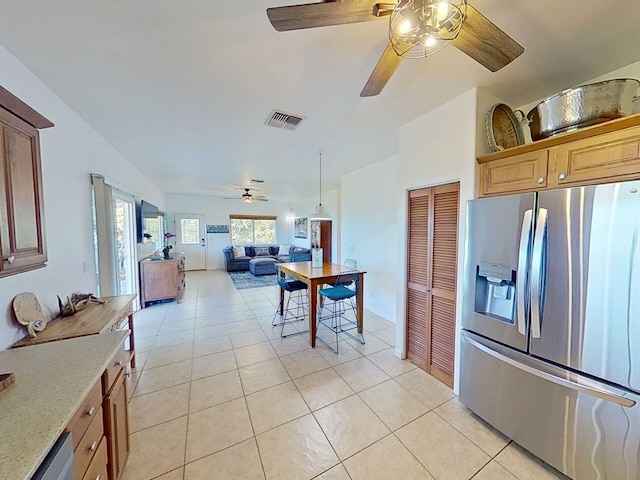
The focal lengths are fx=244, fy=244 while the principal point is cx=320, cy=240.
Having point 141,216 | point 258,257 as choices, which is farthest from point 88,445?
point 258,257

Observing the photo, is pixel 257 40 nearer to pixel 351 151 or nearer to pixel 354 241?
pixel 351 151

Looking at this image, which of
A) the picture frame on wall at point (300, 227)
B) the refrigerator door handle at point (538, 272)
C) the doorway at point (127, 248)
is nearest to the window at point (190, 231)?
the picture frame on wall at point (300, 227)

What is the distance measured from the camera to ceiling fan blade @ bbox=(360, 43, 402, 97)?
3.94ft

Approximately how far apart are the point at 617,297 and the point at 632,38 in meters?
1.51

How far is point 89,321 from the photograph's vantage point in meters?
1.80

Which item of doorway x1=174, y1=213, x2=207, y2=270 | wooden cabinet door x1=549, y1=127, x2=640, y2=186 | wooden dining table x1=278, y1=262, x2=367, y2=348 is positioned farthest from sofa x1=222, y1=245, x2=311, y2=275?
wooden cabinet door x1=549, y1=127, x2=640, y2=186

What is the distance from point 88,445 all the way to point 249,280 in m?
5.80

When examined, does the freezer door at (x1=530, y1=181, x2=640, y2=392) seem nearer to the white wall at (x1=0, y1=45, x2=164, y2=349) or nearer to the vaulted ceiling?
the vaulted ceiling

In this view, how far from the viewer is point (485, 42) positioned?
1149 millimetres

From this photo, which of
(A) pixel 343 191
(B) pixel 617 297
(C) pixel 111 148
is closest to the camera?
(B) pixel 617 297

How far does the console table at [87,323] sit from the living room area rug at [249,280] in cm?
378

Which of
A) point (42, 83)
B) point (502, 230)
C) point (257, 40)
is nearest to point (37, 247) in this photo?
point (42, 83)

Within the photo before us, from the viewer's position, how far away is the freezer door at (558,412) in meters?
1.22

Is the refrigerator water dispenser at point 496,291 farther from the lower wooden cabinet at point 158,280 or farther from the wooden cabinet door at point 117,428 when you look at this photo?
the lower wooden cabinet at point 158,280
